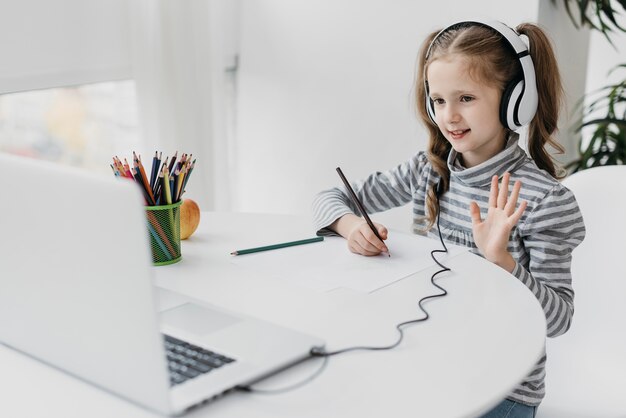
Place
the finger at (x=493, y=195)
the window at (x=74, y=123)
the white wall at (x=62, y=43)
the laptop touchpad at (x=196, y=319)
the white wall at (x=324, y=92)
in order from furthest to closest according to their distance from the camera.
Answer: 1. the white wall at (x=324, y=92)
2. the window at (x=74, y=123)
3. the white wall at (x=62, y=43)
4. the finger at (x=493, y=195)
5. the laptop touchpad at (x=196, y=319)

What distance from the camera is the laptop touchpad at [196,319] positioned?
950 mm

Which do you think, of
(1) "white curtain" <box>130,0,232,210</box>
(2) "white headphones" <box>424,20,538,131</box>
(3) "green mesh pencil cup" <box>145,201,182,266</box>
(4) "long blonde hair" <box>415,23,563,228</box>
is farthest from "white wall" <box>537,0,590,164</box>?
(3) "green mesh pencil cup" <box>145,201,182,266</box>

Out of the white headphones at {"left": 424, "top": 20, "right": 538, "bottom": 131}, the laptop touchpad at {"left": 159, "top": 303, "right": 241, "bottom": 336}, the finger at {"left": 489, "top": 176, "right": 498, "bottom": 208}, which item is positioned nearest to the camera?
the laptop touchpad at {"left": 159, "top": 303, "right": 241, "bottom": 336}

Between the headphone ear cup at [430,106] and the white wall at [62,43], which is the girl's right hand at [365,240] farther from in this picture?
the white wall at [62,43]

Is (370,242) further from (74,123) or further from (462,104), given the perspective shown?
(74,123)

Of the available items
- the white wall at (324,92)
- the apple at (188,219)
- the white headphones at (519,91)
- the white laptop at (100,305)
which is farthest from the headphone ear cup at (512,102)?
the white wall at (324,92)

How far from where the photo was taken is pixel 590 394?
55.1 inches

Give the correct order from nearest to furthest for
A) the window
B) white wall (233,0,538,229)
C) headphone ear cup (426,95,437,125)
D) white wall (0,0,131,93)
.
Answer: headphone ear cup (426,95,437,125)
white wall (0,0,131,93)
the window
white wall (233,0,538,229)

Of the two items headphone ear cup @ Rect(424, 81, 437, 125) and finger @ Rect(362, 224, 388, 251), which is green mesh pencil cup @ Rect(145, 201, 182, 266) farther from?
headphone ear cup @ Rect(424, 81, 437, 125)

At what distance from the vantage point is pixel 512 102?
4.58 feet

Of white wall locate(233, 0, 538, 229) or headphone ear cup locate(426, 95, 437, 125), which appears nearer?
headphone ear cup locate(426, 95, 437, 125)

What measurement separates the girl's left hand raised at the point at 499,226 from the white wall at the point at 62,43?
1242 mm

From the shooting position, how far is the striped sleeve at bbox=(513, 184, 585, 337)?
1318 millimetres

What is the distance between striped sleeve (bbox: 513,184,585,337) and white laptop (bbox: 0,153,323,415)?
1.85 ft
